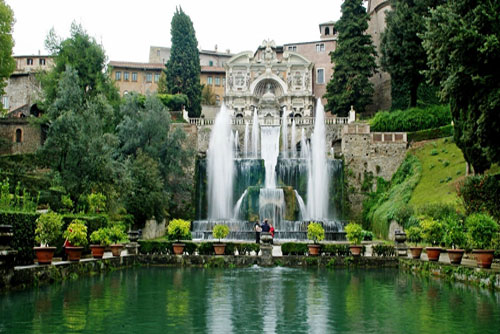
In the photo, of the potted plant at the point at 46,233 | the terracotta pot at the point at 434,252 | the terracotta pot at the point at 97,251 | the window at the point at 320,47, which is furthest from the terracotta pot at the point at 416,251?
the window at the point at 320,47

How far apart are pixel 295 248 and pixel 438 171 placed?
57.4ft

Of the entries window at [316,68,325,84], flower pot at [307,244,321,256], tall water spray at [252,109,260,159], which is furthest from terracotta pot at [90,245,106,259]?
window at [316,68,325,84]

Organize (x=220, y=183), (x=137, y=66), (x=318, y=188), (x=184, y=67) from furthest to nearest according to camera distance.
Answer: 1. (x=137, y=66)
2. (x=184, y=67)
3. (x=220, y=183)
4. (x=318, y=188)

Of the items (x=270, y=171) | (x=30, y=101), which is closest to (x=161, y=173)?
(x=270, y=171)

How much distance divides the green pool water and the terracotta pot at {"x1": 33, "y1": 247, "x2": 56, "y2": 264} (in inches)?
29.3

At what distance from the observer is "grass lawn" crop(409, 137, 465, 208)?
29.0 m

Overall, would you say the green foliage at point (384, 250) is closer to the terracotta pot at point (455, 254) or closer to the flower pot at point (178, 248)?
the terracotta pot at point (455, 254)

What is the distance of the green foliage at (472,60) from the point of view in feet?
51.0

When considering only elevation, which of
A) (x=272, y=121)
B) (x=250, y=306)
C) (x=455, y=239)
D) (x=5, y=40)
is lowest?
(x=250, y=306)

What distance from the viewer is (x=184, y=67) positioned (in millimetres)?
49125

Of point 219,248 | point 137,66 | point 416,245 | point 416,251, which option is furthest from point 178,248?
point 137,66

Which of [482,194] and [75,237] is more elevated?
[482,194]

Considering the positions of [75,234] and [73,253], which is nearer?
[73,253]

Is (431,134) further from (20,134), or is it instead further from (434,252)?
(20,134)
